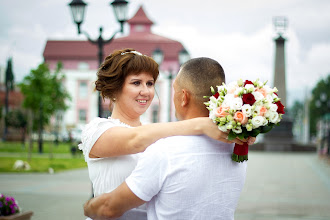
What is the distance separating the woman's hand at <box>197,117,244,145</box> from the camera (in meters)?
2.25

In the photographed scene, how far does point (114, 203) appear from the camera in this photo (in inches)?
94.4

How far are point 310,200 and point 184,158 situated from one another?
10.3 meters

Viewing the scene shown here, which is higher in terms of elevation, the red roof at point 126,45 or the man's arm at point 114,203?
the red roof at point 126,45

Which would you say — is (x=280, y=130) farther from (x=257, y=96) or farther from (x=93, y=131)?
(x=257, y=96)

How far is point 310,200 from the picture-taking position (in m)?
11.7

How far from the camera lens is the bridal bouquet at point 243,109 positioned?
220cm

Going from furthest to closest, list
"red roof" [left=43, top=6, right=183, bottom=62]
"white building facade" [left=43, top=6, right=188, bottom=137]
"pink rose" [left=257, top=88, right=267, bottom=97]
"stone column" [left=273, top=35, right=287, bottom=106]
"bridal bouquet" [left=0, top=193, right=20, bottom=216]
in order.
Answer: "white building facade" [left=43, top=6, right=188, bottom=137]
"red roof" [left=43, top=6, right=183, bottom=62]
"stone column" [left=273, top=35, right=287, bottom=106]
"bridal bouquet" [left=0, top=193, right=20, bottom=216]
"pink rose" [left=257, top=88, right=267, bottom=97]

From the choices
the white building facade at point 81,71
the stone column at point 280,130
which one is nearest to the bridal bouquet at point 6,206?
the stone column at point 280,130

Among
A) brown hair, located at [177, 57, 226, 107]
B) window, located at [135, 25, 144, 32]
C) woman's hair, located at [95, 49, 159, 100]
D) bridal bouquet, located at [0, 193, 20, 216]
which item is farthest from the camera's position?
window, located at [135, 25, 144, 32]

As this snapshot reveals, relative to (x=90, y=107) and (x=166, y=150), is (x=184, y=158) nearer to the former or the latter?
(x=166, y=150)

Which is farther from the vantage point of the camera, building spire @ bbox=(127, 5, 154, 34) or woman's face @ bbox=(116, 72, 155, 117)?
building spire @ bbox=(127, 5, 154, 34)

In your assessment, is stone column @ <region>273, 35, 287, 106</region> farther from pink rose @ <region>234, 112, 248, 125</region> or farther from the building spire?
pink rose @ <region>234, 112, 248, 125</region>

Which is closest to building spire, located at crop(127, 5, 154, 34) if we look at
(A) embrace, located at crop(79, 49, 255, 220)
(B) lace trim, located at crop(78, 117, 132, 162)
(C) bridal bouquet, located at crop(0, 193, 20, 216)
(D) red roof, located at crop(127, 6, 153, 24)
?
(D) red roof, located at crop(127, 6, 153, 24)

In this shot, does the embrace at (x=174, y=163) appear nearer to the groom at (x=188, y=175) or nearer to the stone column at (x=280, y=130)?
the groom at (x=188, y=175)
